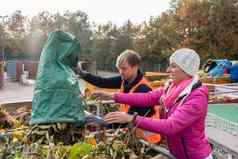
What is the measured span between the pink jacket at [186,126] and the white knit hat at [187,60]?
127 millimetres

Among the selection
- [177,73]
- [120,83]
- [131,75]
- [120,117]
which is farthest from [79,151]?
[120,83]

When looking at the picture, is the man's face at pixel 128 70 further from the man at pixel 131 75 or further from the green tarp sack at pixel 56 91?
the green tarp sack at pixel 56 91

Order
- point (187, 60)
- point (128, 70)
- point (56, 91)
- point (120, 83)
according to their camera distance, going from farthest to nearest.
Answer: point (120, 83) → point (128, 70) → point (56, 91) → point (187, 60)

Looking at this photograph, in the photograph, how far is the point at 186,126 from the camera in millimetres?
2506

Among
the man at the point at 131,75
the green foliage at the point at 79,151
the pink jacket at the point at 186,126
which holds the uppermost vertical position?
the man at the point at 131,75

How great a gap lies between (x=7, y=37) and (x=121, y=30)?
10.3 metres

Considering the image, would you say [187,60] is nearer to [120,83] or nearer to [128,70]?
[128,70]

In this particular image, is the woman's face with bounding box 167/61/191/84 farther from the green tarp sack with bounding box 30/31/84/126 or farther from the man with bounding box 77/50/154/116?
the man with bounding box 77/50/154/116

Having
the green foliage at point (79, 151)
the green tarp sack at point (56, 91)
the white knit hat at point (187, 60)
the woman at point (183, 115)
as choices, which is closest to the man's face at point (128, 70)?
the green tarp sack at point (56, 91)

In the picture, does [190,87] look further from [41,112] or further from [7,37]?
[7,37]

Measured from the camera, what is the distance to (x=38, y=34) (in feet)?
127

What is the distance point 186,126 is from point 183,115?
0.07 metres

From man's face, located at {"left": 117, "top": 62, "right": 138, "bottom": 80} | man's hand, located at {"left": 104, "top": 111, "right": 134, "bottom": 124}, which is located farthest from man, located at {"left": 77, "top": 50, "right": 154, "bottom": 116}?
man's hand, located at {"left": 104, "top": 111, "right": 134, "bottom": 124}

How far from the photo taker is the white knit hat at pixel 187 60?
262 centimetres
